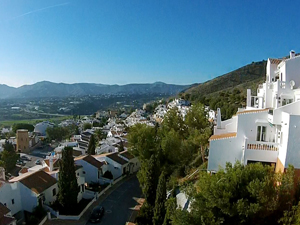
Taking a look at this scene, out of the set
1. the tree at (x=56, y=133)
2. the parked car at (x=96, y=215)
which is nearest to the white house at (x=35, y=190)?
the parked car at (x=96, y=215)

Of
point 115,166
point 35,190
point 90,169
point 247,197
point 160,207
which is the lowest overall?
point 115,166

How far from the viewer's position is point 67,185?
2059 cm

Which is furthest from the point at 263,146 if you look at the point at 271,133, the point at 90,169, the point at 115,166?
the point at 115,166

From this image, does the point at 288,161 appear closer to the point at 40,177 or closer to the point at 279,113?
the point at 279,113

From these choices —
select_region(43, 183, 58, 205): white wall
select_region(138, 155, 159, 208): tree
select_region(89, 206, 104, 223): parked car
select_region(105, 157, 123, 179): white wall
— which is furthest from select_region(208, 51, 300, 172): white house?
select_region(105, 157, 123, 179): white wall

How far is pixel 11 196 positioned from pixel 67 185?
171 inches

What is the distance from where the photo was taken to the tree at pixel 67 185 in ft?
67.7

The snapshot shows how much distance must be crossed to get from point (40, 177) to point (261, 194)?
19940 millimetres

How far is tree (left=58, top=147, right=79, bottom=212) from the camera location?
2062 centimetres

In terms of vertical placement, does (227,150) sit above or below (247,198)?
above

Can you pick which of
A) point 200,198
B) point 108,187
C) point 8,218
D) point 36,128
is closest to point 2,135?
point 36,128

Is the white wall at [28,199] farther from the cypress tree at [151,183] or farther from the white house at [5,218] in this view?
the cypress tree at [151,183]

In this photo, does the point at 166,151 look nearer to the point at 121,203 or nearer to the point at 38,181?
the point at 121,203

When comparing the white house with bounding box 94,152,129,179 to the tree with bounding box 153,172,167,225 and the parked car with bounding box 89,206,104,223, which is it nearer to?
the parked car with bounding box 89,206,104,223
